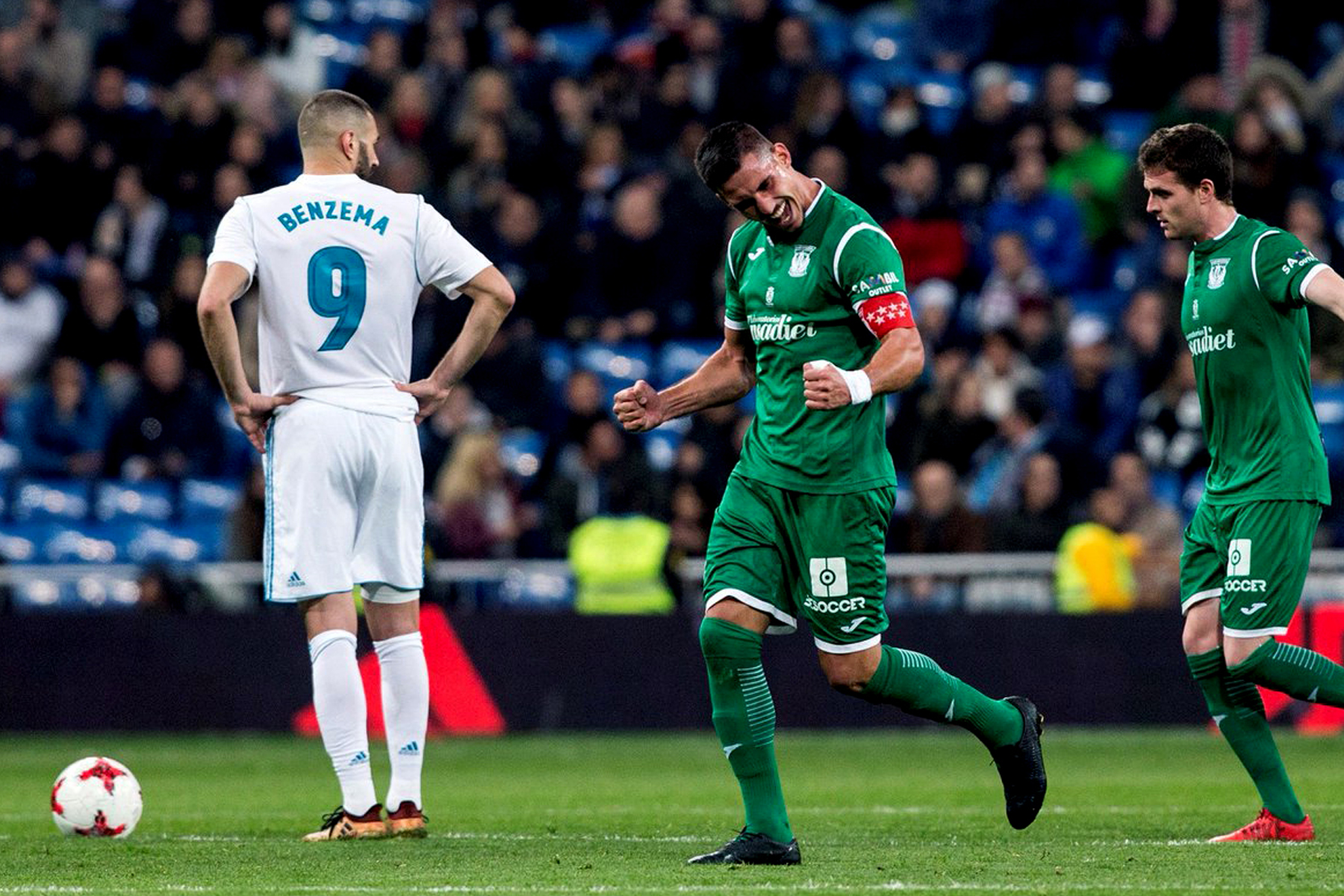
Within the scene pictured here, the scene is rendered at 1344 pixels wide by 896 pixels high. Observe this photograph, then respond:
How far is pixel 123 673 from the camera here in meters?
14.9

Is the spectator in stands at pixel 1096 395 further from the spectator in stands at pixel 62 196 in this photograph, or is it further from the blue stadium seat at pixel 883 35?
the spectator in stands at pixel 62 196

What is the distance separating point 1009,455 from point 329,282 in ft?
27.8

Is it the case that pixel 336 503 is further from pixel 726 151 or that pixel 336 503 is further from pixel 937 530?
pixel 937 530

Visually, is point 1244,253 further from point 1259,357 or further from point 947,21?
point 947,21

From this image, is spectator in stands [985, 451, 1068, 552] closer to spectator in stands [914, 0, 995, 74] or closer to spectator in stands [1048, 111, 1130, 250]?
spectator in stands [1048, 111, 1130, 250]

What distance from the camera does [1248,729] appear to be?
7.50m

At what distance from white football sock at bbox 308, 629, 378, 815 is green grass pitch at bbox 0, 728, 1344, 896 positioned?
0.84 feet

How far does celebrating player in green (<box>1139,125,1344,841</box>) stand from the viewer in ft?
23.9

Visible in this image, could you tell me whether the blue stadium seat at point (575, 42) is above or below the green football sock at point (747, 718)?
above

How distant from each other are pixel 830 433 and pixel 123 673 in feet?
29.6

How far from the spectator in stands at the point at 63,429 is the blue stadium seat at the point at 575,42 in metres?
6.15

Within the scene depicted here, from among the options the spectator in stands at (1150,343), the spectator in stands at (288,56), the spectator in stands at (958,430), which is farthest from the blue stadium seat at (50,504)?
the spectator in stands at (1150,343)

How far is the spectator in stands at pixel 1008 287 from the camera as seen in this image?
1681cm

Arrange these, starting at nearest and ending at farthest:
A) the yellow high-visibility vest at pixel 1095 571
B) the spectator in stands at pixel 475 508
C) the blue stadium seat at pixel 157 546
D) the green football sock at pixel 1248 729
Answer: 1. the green football sock at pixel 1248 729
2. the yellow high-visibility vest at pixel 1095 571
3. the spectator in stands at pixel 475 508
4. the blue stadium seat at pixel 157 546
